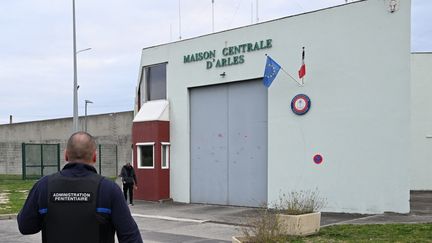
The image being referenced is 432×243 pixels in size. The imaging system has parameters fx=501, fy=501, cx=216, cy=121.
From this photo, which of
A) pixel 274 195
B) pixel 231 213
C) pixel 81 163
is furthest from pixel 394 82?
pixel 81 163

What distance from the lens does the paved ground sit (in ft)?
37.3

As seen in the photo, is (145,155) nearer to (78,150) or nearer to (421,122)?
(421,122)

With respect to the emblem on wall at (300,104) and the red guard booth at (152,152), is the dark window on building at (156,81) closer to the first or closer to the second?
the red guard booth at (152,152)

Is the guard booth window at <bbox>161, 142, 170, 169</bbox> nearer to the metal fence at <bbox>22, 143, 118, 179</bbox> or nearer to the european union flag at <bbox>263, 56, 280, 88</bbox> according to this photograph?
the european union flag at <bbox>263, 56, 280, 88</bbox>

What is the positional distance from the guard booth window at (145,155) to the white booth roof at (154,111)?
3.42 ft

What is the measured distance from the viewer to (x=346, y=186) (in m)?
14.6

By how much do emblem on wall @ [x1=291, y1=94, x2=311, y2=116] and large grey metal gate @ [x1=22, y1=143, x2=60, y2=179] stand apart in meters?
19.3

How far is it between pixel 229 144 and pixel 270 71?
3422 millimetres

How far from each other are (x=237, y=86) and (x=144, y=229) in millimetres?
6881

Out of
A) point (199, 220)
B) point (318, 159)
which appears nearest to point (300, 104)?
point (318, 159)

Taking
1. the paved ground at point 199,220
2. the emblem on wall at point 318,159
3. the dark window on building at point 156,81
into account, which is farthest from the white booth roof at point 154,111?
the emblem on wall at point 318,159

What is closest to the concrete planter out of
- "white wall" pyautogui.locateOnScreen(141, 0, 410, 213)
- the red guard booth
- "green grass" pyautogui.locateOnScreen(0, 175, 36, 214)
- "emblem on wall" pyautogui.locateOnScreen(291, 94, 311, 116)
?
"white wall" pyautogui.locateOnScreen(141, 0, 410, 213)

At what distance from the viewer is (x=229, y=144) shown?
58.6 ft

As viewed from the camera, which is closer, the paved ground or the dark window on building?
the paved ground
